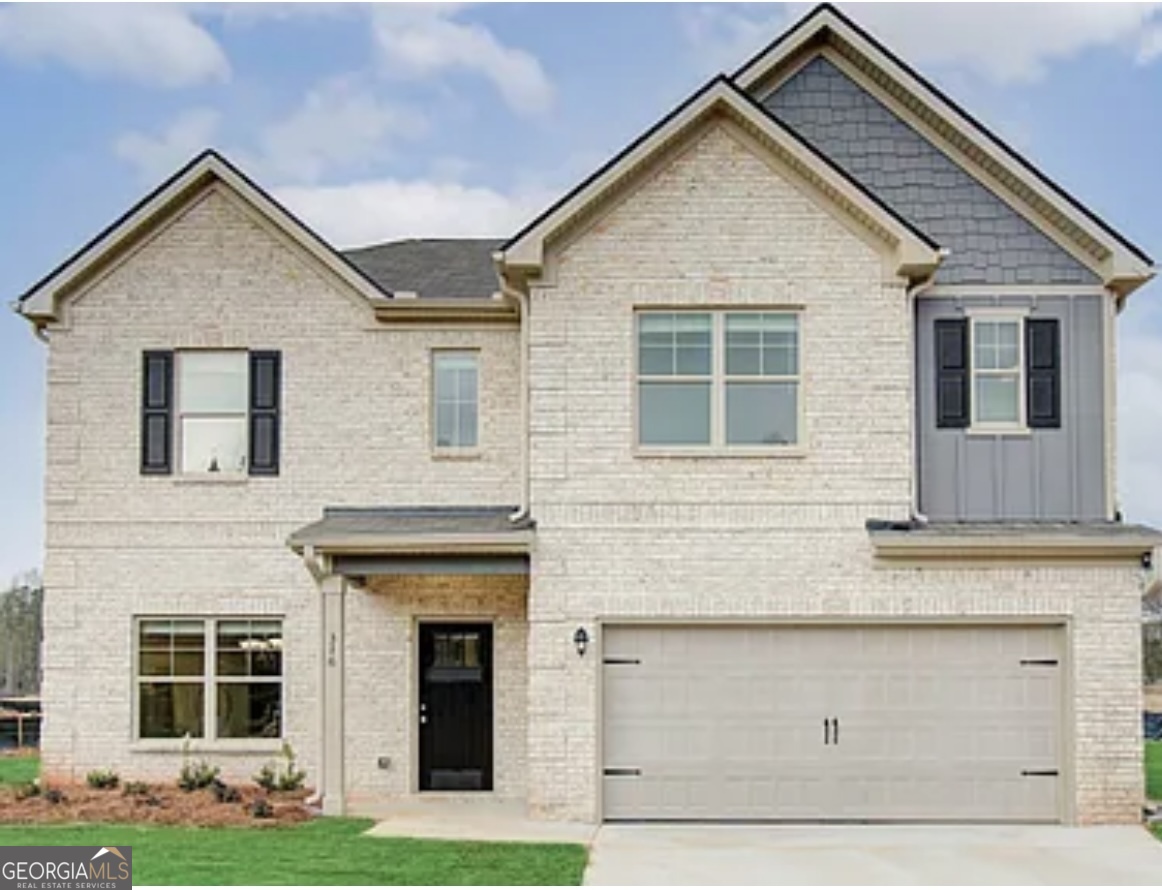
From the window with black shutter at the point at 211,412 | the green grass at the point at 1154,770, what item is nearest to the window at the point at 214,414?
the window with black shutter at the point at 211,412

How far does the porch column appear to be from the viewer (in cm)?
1991

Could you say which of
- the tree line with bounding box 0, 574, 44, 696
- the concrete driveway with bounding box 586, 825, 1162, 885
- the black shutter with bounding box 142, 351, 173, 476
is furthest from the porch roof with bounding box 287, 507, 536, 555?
the tree line with bounding box 0, 574, 44, 696

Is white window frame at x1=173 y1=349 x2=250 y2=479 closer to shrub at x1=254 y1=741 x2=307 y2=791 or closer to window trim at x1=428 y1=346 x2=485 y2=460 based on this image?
window trim at x1=428 y1=346 x2=485 y2=460

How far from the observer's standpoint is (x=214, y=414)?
22.2m

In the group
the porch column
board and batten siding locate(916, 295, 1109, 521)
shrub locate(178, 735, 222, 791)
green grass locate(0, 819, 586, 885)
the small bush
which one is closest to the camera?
green grass locate(0, 819, 586, 885)

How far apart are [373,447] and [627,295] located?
4.21 m

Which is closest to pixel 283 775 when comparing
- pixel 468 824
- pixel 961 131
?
pixel 468 824

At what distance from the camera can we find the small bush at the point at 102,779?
21.6 m

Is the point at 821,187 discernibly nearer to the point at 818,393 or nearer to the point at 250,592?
the point at 818,393

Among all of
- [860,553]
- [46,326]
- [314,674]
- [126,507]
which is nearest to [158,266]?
[46,326]

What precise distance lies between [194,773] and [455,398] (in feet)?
17.8

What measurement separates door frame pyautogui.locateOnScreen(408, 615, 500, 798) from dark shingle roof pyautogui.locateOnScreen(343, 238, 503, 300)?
3.90m

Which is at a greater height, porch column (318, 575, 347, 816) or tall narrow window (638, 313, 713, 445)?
tall narrow window (638, 313, 713, 445)

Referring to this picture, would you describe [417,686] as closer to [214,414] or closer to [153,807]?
[153,807]
